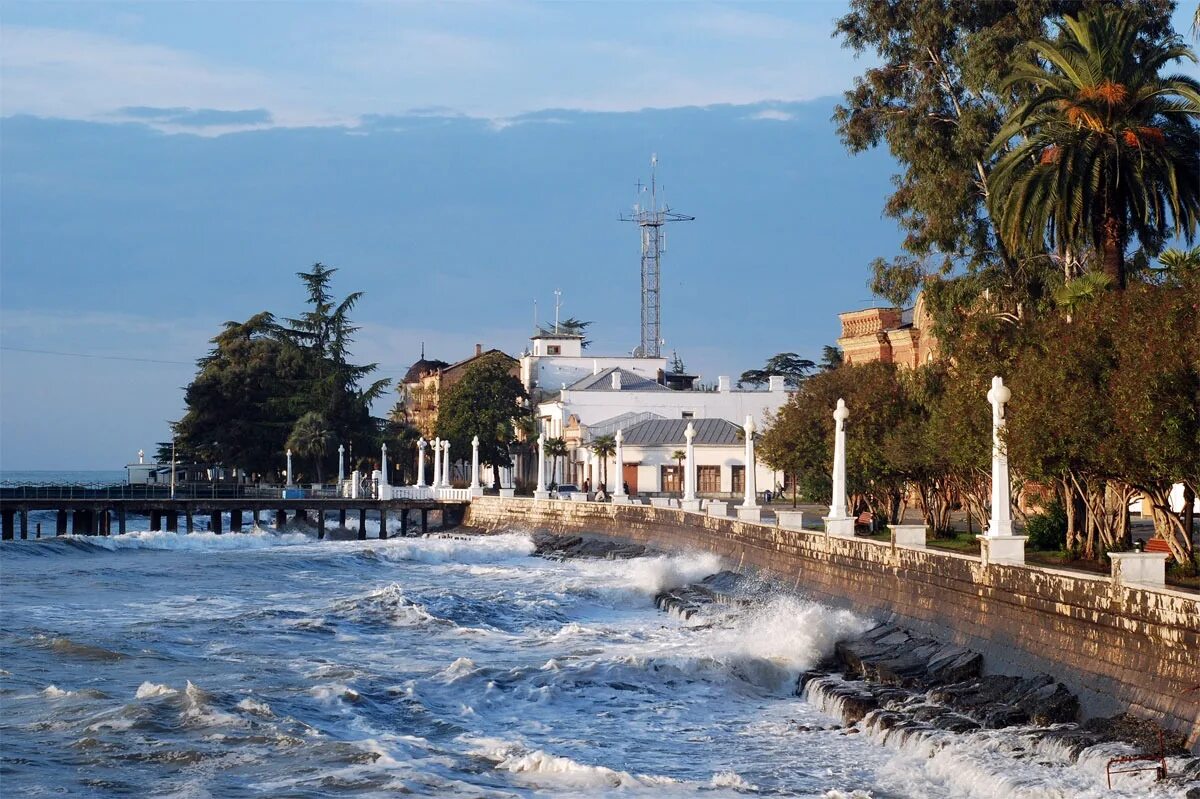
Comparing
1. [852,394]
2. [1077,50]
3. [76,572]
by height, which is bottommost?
[76,572]

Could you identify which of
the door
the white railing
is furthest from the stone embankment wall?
the door

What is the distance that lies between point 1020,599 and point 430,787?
26.6ft

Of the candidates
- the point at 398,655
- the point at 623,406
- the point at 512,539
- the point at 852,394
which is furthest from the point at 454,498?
the point at 398,655

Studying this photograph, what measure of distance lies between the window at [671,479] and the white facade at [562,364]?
22397mm

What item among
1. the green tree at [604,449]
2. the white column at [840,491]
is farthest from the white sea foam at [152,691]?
the green tree at [604,449]

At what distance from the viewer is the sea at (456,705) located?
1564 cm

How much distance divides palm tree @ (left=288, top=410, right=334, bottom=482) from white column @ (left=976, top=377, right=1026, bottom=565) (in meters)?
69.1

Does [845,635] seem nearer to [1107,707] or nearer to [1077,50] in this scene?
[1107,707]

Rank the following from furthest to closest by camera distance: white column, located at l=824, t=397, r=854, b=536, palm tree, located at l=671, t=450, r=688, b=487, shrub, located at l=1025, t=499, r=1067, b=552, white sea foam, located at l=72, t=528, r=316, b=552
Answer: palm tree, located at l=671, t=450, r=688, b=487, white sea foam, located at l=72, t=528, r=316, b=552, shrub, located at l=1025, t=499, r=1067, b=552, white column, located at l=824, t=397, r=854, b=536

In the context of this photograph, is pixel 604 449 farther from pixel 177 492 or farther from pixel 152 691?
pixel 152 691

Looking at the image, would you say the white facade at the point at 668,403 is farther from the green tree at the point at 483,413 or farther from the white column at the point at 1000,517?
the white column at the point at 1000,517

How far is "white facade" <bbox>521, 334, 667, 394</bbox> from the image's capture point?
108 m

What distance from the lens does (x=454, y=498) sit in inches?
2859

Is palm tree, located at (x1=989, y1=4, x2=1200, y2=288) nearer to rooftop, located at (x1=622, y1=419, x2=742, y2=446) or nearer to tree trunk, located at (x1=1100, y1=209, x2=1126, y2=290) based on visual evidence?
tree trunk, located at (x1=1100, y1=209, x2=1126, y2=290)
